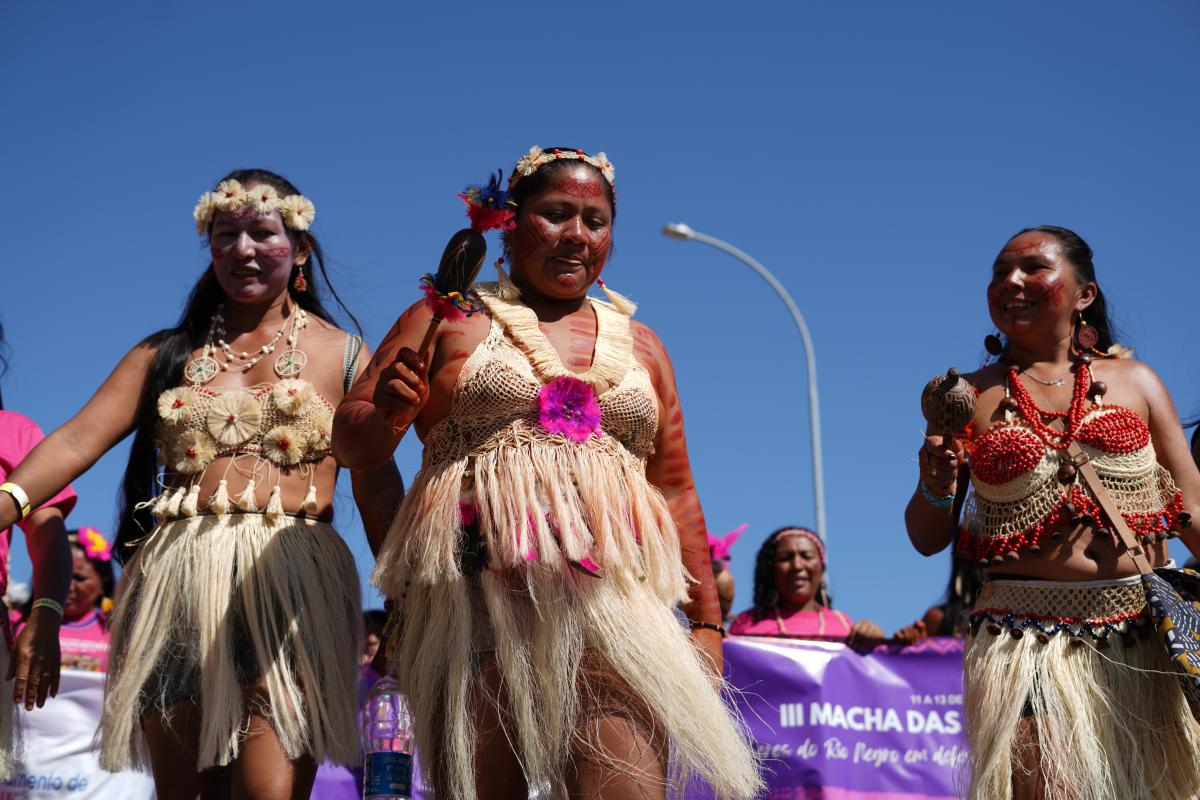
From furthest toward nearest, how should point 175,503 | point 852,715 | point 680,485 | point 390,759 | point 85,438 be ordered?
point 852,715
point 85,438
point 175,503
point 390,759
point 680,485

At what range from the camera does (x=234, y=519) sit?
4512 mm

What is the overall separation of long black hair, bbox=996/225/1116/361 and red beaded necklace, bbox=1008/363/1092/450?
24 cm

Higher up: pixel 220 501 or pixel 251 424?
pixel 251 424

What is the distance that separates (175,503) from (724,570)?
475 cm

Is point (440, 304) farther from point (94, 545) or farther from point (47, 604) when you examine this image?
point (94, 545)

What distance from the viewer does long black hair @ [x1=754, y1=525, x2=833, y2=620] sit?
830cm

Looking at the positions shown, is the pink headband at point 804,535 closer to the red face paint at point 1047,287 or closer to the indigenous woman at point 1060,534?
the indigenous woman at point 1060,534

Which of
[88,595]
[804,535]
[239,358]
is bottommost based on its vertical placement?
[88,595]

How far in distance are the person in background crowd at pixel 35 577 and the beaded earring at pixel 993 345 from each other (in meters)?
3.17

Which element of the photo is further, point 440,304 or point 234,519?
point 234,519

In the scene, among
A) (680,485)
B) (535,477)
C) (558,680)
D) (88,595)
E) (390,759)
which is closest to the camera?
(558,680)

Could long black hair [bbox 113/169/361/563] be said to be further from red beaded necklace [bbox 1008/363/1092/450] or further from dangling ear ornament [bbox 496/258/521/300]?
red beaded necklace [bbox 1008/363/1092/450]

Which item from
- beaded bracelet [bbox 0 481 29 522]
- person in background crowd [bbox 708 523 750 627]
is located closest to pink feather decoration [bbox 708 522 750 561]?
person in background crowd [bbox 708 523 750 627]

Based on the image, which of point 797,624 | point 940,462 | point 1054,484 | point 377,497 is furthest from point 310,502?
point 797,624
